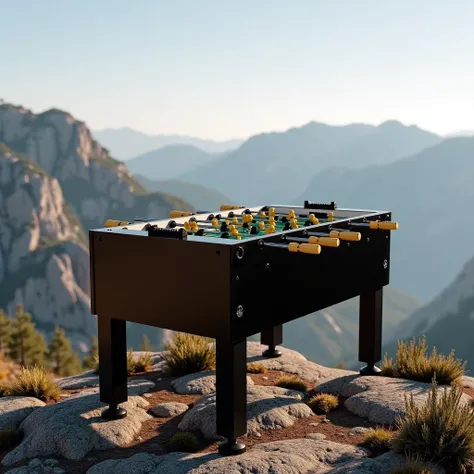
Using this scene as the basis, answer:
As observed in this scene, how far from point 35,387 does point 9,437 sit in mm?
1142

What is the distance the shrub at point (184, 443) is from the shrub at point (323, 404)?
5.03ft

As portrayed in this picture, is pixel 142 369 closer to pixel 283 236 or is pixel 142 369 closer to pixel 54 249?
pixel 283 236

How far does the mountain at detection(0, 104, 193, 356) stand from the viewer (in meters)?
79.6

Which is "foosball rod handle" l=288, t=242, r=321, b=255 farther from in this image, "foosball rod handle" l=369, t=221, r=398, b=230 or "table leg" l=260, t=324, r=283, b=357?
"table leg" l=260, t=324, r=283, b=357

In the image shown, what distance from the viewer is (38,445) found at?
5594 mm

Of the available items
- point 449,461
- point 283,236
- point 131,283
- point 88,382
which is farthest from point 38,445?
A: point 449,461

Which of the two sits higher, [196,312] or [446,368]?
[196,312]

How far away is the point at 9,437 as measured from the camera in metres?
5.95

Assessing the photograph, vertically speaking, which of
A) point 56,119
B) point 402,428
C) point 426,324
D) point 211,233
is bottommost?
point 426,324

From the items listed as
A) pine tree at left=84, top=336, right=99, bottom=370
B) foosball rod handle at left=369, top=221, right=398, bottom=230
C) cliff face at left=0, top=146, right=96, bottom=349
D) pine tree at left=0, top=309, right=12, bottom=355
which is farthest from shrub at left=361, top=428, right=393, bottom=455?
cliff face at left=0, top=146, right=96, bottom=349

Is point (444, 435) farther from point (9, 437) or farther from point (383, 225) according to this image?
point (9, 437)

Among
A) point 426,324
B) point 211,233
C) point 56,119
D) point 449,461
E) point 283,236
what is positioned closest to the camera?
point 449,461

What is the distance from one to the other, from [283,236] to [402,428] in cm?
184

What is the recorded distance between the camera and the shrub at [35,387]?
277 inches
